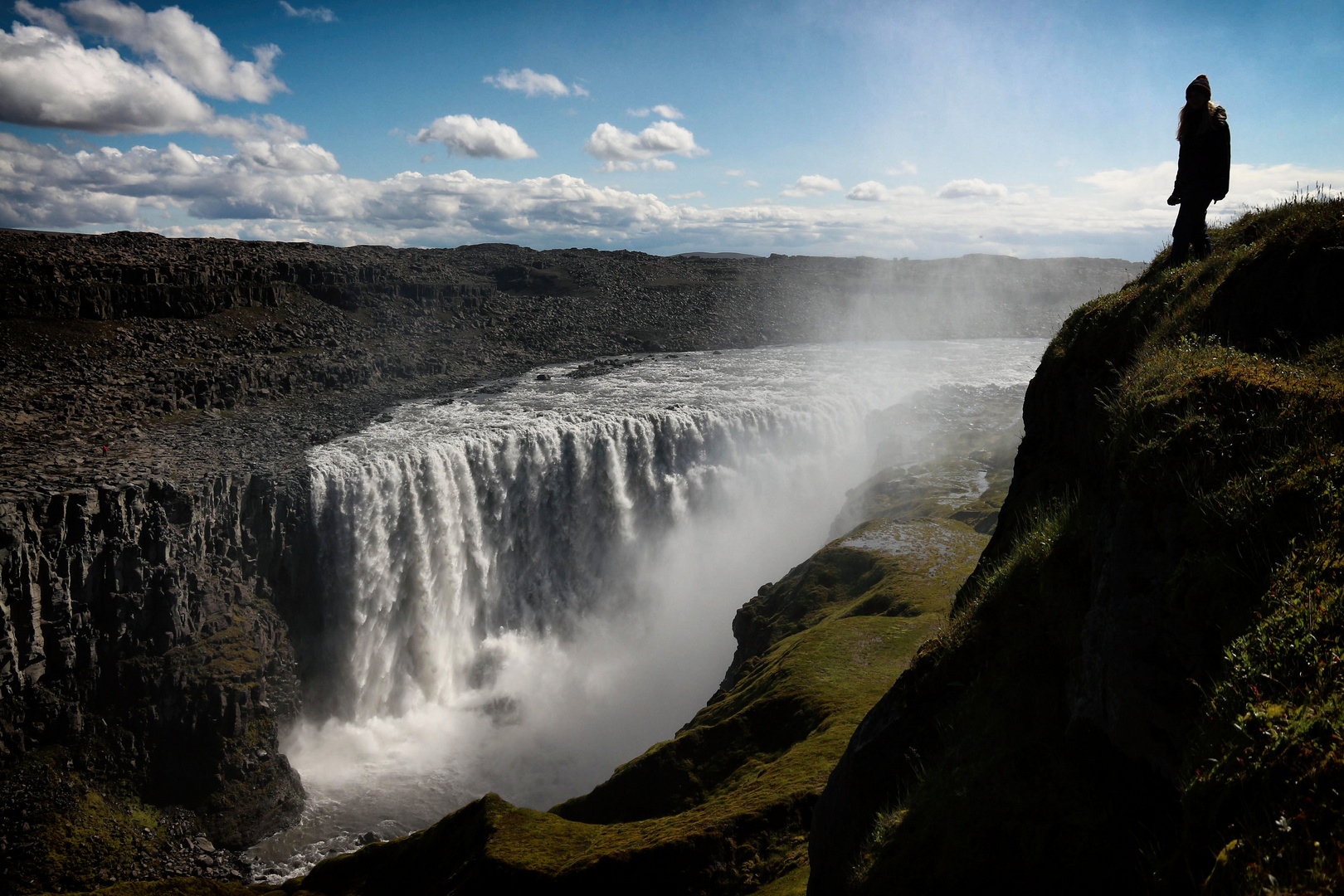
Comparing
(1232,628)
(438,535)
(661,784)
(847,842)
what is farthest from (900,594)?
(438,535)

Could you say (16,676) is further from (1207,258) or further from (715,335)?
(715,335)

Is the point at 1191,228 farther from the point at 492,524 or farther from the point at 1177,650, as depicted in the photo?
the point at 492,524

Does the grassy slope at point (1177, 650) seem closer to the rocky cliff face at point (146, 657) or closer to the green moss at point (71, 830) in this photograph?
the green moss at point (71, 830)

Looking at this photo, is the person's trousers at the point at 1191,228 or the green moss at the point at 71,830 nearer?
the person's trousers at the point at 1191,228

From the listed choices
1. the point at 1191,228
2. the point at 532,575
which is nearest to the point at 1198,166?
the point at 1191,228

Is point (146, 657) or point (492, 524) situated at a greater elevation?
point (492, 524)

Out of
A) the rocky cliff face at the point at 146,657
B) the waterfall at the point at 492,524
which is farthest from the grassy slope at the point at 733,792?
the waterfall at the point at 492,524
